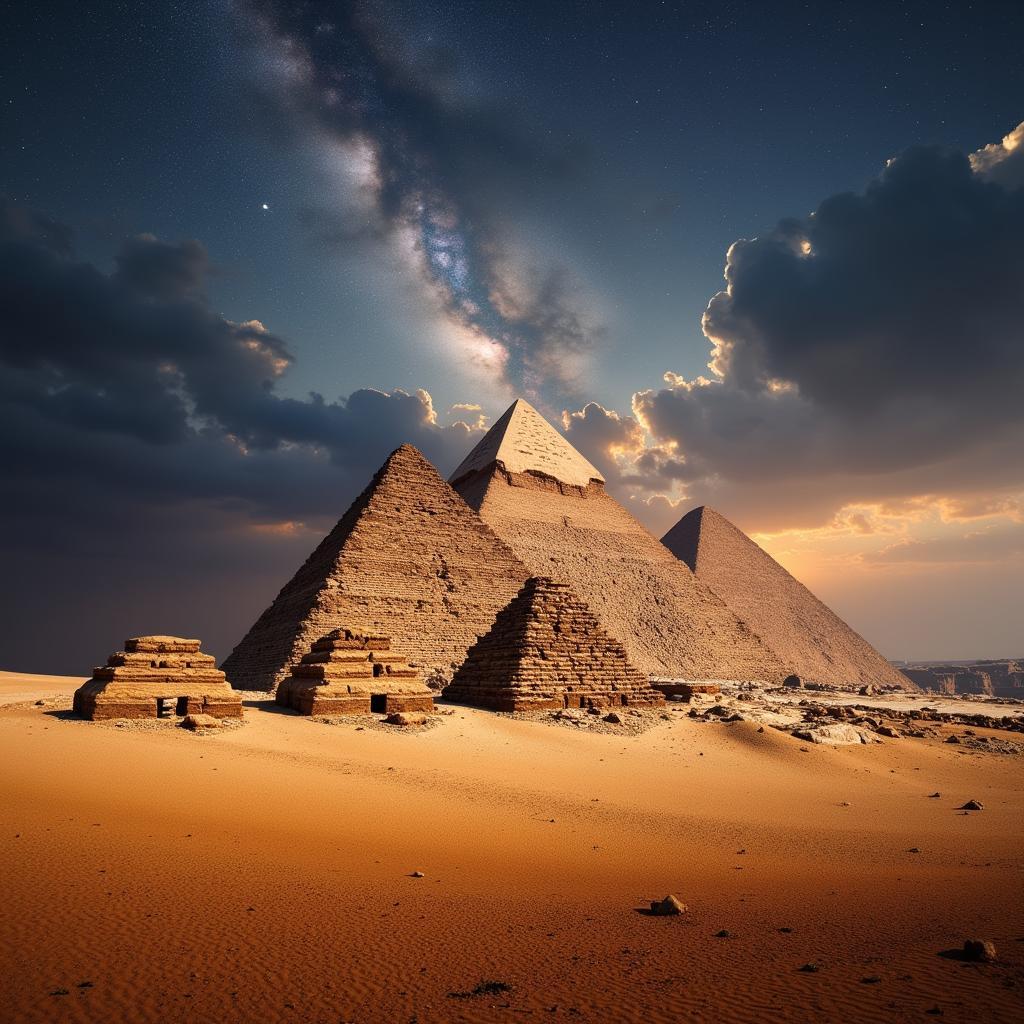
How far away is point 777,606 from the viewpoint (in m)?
56.6

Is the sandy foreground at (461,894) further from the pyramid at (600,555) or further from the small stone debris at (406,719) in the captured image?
the pyramid at (600,555)

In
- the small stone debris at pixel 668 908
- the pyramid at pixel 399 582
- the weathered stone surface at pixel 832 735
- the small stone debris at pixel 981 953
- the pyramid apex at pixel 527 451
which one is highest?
the pyramid apex at pixel 527 451

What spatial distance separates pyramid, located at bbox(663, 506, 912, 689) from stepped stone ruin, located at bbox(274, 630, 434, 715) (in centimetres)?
4236

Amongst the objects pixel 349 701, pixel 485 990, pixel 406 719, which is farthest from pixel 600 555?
pixel 485 990

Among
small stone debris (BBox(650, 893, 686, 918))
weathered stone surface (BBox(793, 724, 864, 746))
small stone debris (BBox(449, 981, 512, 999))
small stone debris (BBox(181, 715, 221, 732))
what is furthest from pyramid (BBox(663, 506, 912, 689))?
small stone debris (BBox(449, 981, 512, 999))

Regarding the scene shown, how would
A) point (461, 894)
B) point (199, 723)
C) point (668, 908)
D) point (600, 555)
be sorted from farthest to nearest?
1. point (600, 555)
2. point (199, 723)
3. point (461, 894)
4. point (668, 908)

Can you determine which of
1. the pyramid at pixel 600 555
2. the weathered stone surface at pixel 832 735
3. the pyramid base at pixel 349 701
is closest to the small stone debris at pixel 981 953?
the weathered stone surface at pixel 832 735

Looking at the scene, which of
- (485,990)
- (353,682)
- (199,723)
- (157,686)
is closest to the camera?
(485,990)

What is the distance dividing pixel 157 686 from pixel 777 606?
56179mm

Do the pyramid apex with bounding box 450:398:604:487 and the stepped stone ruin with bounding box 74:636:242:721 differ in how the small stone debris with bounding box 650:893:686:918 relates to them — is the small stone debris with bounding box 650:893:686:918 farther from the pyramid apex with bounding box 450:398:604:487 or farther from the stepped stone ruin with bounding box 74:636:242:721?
the pyramid apex with bounding box 450:398:604:487

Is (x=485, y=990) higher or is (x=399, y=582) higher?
(x=399, y=582)

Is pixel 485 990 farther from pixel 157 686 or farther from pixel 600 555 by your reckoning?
pixel 600 555

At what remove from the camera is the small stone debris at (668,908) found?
3.22m

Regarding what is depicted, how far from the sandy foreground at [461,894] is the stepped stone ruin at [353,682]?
3.38 meters
